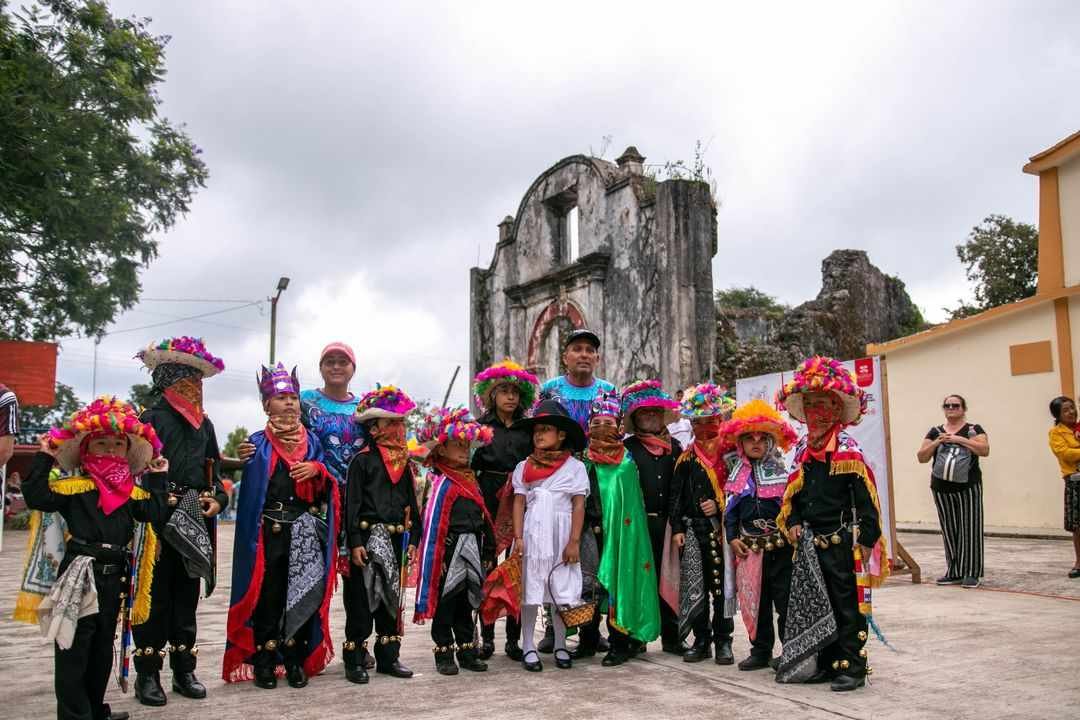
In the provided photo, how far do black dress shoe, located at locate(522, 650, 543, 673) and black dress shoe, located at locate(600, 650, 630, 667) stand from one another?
0.39m

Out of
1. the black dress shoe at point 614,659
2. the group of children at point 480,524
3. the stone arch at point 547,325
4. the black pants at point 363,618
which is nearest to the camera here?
the group of children at point 480,524

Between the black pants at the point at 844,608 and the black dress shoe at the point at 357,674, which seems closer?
the black pants at the point at 844,608

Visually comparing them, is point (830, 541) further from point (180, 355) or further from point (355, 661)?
point (180, 355)

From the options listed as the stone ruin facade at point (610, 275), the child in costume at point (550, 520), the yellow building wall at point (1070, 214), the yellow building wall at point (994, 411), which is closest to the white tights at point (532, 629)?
the child in costume at point (550, 520)

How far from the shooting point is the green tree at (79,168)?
16.0 m

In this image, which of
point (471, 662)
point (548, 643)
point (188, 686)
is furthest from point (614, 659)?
point (188, 686)

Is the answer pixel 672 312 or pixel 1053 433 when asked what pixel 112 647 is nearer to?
pixel 1053 433

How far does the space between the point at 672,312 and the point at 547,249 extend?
4069 mm

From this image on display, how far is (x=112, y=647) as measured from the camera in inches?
162

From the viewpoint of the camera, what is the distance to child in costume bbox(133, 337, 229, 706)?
4.73 m

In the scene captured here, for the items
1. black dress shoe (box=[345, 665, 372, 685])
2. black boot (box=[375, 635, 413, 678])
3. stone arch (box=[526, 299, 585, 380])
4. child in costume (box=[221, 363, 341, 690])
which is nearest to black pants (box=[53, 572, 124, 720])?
child in costume (box=[221, 363, 341, 690])

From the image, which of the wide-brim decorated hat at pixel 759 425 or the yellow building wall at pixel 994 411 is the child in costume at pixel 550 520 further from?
the yellow building wall at pixel 994 411

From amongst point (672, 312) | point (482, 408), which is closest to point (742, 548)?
point (482, 408)

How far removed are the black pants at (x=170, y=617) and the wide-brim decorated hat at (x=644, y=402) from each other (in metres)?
2.85
